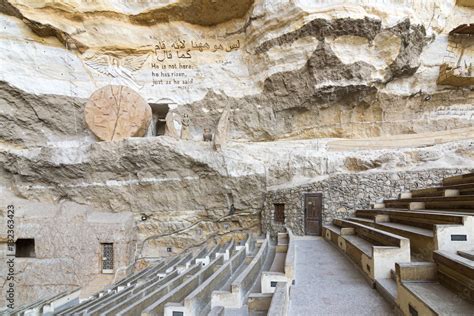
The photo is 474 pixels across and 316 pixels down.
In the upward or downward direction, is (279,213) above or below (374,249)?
below

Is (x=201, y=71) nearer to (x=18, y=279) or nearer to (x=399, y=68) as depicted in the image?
(x=399, y=68)

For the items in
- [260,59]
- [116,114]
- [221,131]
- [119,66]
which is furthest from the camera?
[119,66]

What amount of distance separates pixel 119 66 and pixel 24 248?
9.62 m

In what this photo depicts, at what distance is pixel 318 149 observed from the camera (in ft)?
42.0

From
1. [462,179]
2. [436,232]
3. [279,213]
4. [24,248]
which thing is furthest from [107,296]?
[462,179]

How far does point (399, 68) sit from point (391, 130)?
9.24ft

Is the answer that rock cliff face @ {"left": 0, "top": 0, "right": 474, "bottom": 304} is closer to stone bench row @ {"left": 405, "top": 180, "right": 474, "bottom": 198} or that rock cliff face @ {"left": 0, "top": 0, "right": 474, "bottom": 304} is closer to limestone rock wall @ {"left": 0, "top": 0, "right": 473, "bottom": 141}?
limestone rock wall @ {"left": 0, "top": 0, "right": 473, "bottom": 141}

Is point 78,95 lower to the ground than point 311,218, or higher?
higher

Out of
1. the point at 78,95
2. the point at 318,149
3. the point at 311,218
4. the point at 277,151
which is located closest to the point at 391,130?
the point at 318,149

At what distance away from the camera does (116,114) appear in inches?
515

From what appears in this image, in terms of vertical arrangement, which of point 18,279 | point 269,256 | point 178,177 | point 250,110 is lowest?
point 18,279

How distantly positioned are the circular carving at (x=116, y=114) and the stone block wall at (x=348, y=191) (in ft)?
22.2

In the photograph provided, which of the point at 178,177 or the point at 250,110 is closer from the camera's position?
the point at 178,177

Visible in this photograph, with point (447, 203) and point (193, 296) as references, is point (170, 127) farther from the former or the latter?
point (447, 203)
